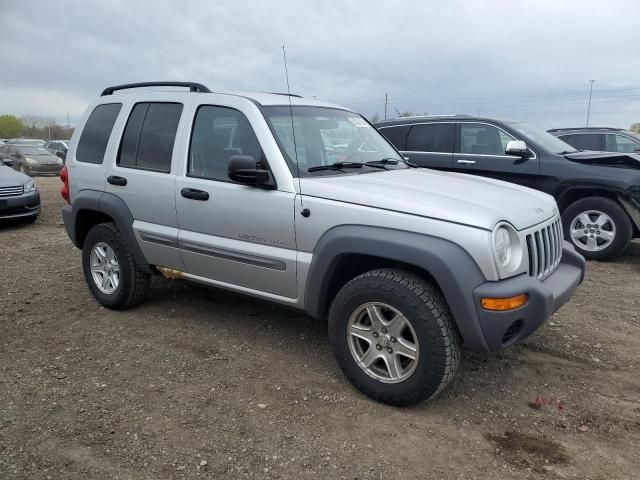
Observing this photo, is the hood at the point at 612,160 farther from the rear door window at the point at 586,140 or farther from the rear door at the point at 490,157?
the rear door window at the point at 586,140

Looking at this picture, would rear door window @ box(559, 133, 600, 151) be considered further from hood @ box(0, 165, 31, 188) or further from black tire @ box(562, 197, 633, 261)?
hood @ box(0, 165, 31, 188)

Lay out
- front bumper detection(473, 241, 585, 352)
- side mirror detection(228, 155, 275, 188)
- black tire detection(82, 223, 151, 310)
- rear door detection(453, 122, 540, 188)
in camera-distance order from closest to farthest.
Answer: front bumper detection(473, 241, 585, 352) < side mirror detection(228, 155, 275, 188) < black tire detection(82, 223, 151, 310) < rear door detection(453, 122, 540, 188)

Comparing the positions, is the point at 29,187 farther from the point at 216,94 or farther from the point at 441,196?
the point at 441,196

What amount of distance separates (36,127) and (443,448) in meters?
95.3

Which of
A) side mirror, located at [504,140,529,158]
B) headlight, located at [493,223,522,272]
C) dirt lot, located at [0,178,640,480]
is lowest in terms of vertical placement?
dirt lot, located at [0,178,640,480]

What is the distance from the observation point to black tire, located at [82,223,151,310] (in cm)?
461

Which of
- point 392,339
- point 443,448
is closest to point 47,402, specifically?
point 392,339

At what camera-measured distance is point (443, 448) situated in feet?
9.32

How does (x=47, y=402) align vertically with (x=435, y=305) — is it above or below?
below

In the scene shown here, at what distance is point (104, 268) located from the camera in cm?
486

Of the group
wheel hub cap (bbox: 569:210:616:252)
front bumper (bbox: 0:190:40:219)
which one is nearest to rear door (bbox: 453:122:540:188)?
wheel hub cap (bbox: 569:210:616:252)

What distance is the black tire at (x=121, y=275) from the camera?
181 inches

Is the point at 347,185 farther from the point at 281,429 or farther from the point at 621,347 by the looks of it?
the point at 621,347

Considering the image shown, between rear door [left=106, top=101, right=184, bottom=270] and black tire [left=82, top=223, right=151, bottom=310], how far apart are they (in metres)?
0.27
